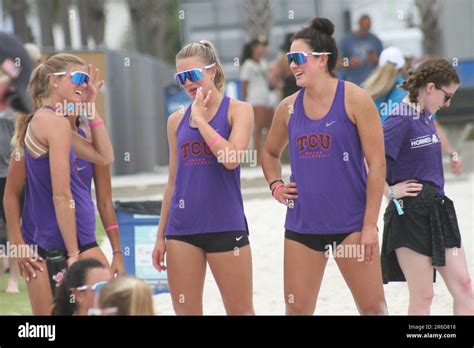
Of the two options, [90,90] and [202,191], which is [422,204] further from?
[90,90]

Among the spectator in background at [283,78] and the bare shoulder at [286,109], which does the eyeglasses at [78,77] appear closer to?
the bare shoulder at [286,109]

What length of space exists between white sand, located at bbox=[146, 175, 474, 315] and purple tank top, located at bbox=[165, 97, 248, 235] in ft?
7.91

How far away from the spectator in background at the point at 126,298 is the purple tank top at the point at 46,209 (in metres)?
0.84

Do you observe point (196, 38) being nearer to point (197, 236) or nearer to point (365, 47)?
point (365, 47)

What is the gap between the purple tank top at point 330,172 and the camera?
5.42 m

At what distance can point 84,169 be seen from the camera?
19.2 ft

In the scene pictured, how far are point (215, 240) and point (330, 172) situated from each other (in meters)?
0.63

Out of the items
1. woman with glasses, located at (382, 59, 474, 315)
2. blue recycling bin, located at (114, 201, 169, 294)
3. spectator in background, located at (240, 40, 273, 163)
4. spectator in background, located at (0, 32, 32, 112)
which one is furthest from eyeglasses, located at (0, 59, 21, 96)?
spectator in background, located at (240, 40, 273, 163)

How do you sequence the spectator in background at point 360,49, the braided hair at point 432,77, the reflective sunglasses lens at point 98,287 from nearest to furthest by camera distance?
1. the reflective sunglasses lens at point 98,287
2. the braided hair at point 432,77
3. the spectator in background at point 360,49

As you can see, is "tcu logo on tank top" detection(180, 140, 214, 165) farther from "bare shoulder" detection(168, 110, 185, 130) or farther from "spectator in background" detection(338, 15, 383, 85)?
"spectator in background" detection(338, 15, 383, 85)

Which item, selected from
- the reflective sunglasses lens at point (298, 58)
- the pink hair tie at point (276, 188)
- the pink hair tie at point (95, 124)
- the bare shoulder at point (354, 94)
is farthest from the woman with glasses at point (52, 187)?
the bare shoulder at point (354, 94)

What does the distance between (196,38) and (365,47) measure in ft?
24.2
